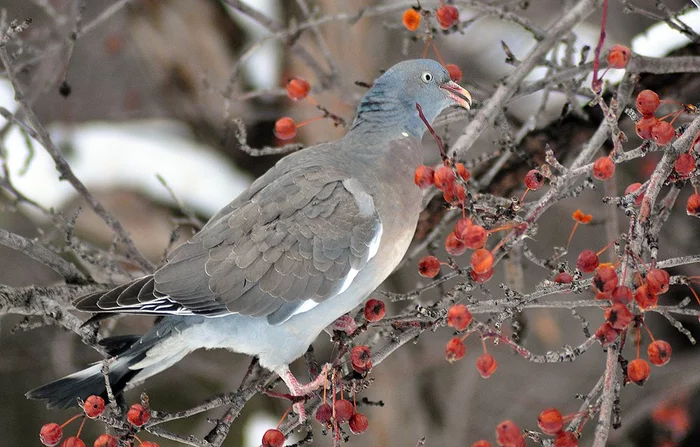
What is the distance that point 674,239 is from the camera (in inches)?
173

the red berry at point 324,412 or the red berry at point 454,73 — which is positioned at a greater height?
the red berry at point 454,73

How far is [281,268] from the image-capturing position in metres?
3.00

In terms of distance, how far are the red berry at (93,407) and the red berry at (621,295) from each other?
157 centimetres

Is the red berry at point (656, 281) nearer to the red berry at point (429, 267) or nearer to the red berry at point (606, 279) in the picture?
the red berry at point (606, 279)

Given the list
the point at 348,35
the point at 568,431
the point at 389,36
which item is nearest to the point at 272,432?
the point at 568,431

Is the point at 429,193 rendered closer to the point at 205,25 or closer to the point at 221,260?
the point at 221,260

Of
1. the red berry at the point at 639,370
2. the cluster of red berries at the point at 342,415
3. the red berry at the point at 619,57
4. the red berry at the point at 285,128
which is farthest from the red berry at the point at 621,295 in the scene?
the red berry at the point at 285,128

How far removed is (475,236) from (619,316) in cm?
43

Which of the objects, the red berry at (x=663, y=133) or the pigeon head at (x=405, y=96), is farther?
the pigeon head at (x=405, y=96)

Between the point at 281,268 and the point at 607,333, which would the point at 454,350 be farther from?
the point at 281,268

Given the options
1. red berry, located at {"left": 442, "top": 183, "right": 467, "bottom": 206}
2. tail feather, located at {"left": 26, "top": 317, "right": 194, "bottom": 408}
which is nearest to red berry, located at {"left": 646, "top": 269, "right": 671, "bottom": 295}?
red berry, located at {"left": 442, "top": 183, "right": 467, "bottom": 206}

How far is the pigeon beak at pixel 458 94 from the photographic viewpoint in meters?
3.17

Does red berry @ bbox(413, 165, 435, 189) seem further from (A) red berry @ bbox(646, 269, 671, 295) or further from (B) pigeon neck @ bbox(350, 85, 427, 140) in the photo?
(B) pigeon neck @ bbox(350, 85, 427, 140)

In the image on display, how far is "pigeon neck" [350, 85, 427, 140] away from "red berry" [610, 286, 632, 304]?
1565mm
